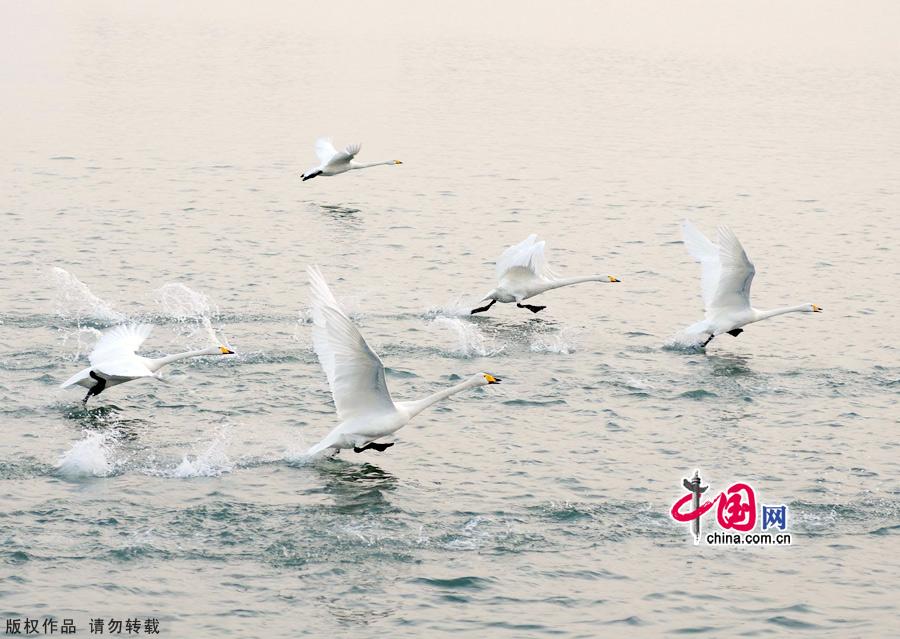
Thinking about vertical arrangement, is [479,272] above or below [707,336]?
above

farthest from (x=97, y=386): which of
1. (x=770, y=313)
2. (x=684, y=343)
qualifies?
(x=770, y=313)

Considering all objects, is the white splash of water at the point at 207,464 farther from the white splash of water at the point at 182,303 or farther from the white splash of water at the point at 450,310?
the white splash of water at the point at 450,310

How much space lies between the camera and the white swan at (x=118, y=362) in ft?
60.2

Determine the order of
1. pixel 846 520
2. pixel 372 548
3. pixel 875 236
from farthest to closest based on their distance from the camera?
pixel 875 236
pixel 846 520
pixel 372 548

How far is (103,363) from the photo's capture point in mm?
18516

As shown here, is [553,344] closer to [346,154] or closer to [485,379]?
[485,379]

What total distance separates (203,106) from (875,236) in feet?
76.5

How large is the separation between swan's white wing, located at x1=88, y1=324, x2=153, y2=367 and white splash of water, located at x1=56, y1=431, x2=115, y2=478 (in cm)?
220

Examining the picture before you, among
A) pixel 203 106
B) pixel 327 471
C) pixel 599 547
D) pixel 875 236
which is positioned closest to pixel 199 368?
pixel 327 471

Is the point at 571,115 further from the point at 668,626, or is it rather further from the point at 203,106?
the point at 668,626

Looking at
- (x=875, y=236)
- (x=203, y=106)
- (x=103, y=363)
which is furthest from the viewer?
(x=203, y=106)

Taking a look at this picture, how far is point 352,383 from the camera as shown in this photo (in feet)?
54.2

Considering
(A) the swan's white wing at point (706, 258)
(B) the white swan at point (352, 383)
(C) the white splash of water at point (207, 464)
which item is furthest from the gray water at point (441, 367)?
(A) the swan's white wing at point (706, 258)

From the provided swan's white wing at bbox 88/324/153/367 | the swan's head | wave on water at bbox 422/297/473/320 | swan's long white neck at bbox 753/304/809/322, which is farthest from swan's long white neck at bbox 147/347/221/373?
swan's long white neck at bbox 753/304/809/322
